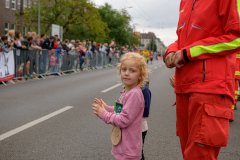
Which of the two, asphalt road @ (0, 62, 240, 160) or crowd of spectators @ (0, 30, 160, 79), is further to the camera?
crowd of spectators @ (0, 30, 160, 79)

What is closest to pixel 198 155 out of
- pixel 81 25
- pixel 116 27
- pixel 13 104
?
pixel 13 104

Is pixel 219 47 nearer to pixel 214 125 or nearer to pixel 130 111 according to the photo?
pixel 214 125

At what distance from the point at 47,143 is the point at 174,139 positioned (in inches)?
73.0

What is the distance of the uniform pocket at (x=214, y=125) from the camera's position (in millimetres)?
1957

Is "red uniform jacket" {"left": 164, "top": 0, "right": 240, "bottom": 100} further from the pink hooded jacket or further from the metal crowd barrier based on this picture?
the metal crowd barrier

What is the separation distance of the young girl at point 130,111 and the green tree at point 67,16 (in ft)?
118

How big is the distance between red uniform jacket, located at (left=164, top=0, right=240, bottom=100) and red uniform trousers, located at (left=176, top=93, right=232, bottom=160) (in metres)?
0.06

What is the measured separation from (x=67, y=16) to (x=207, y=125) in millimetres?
38588

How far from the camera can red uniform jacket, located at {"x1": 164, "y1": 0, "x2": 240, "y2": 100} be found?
6.53 ft

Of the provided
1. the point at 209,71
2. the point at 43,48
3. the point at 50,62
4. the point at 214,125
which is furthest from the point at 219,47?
the point at 50,62

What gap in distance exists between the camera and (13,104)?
7480 millimetres

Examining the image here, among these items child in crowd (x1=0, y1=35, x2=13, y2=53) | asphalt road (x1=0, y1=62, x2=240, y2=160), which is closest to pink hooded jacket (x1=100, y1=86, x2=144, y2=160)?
asphalt road (x1=0, y1=62, x2=240, y2=160)

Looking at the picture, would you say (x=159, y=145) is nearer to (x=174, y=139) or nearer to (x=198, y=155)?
(x=174, y=139)

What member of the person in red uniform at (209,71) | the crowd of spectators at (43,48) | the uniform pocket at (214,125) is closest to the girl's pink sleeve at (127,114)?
the person in red uniform at (209,71)
